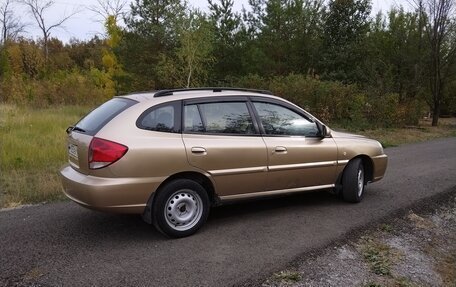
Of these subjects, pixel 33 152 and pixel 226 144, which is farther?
pixel 33 152

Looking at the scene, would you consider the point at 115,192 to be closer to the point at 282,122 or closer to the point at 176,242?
the point at 176,242

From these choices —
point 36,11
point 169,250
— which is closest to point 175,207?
point 169,250

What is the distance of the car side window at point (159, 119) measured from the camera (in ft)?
15.8

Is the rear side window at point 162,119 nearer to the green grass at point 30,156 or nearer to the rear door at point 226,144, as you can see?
the rear door at point 226,144

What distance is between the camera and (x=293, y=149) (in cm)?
571

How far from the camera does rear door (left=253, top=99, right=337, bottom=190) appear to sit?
5.59 meters

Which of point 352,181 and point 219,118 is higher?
point 219,118

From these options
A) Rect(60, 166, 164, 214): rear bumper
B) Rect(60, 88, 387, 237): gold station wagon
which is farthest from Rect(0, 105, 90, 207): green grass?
Rect(60, 166, 164, 214): rear bumper

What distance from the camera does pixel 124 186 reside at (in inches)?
179

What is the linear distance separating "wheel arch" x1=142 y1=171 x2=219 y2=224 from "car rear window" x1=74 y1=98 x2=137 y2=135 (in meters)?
0.90

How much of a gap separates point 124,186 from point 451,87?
2619 centimetres

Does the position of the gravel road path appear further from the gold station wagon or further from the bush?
the bush

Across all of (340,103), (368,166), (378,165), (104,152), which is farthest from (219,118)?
(340,103)

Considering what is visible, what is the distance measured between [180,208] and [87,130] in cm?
132
